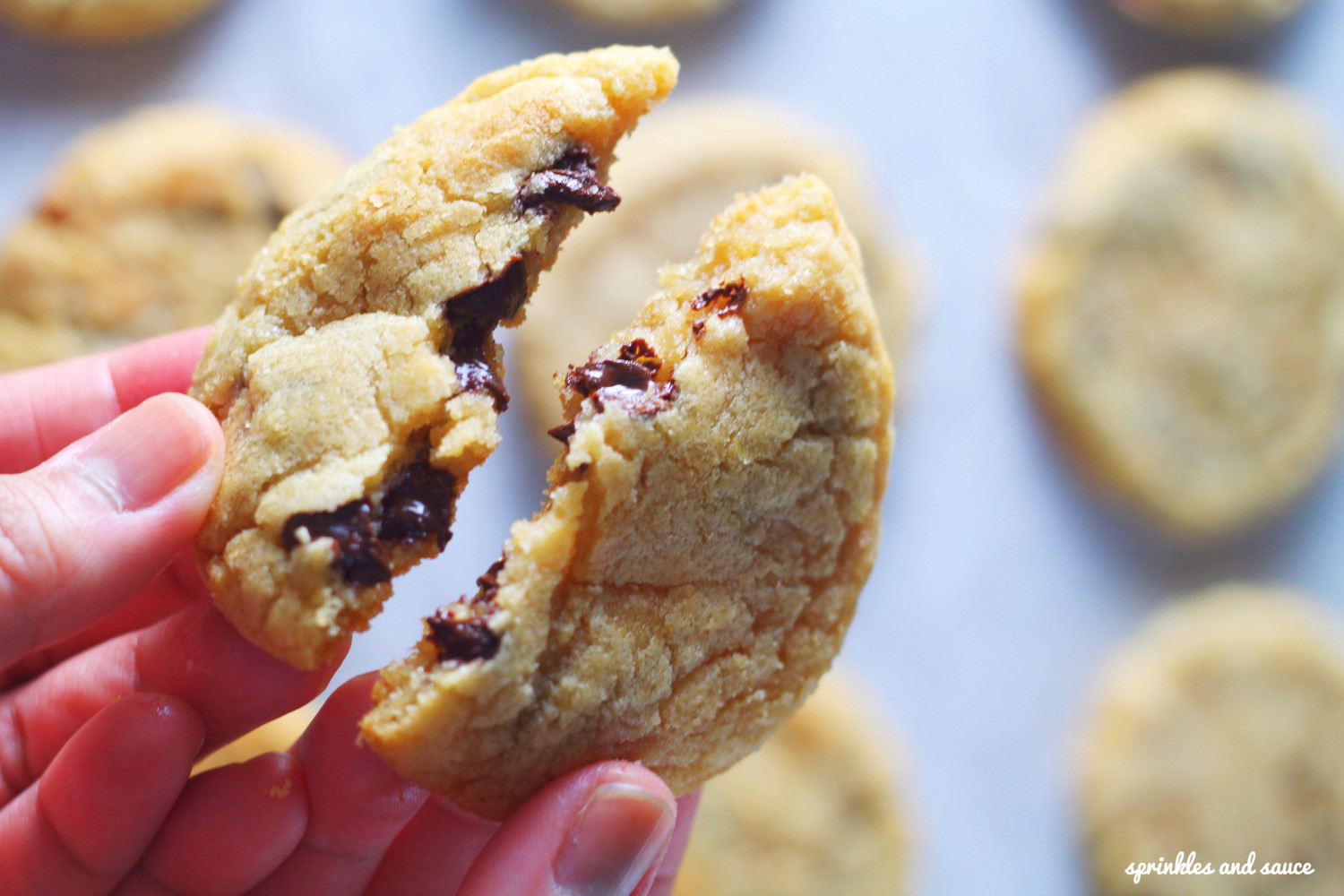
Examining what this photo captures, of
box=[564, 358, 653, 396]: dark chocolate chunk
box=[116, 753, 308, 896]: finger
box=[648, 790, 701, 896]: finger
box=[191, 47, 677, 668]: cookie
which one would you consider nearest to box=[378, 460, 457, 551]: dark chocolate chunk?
box=[191, 47, 677, 668]: cookie

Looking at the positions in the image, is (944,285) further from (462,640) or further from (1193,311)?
(462,640)

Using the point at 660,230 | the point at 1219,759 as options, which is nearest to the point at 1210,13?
the point at 660,230

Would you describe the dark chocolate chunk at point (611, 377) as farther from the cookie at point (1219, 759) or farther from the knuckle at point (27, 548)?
the cookie at point (1219, 759)

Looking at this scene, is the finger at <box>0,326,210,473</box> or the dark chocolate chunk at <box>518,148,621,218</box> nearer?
the dark chocolate chunk at <box>518,148,621,218</box>

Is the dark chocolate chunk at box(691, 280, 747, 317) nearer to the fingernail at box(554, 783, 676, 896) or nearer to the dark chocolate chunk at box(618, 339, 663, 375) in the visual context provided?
the dark chocolate chunk at box(618, 339, 663, 375)

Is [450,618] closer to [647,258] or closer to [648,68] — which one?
[648,68]

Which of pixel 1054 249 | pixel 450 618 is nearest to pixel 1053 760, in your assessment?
pixel 1054 249
